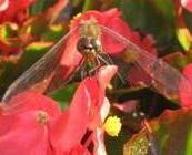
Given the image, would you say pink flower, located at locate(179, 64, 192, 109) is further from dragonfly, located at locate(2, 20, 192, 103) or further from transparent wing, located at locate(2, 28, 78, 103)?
transparent wing, located at locate(2, 28, 78, 103)

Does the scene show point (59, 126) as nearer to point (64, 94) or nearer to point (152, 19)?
point (64, 94)

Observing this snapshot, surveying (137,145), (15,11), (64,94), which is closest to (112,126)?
(137,145)

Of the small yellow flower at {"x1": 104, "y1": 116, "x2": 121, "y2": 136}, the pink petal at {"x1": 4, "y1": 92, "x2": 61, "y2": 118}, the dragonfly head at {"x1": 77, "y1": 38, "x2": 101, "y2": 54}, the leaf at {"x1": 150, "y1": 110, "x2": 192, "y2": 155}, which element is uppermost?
the dragonfly head at {"x1": 77, "y1": 38, "x2": 101, "y2": 54}

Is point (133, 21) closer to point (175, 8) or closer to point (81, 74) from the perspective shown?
point (175, 8)

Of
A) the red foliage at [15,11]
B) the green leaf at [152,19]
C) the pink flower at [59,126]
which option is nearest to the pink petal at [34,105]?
the pink flower at [59,126]

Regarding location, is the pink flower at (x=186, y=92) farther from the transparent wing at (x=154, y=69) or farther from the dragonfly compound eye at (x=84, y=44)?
the dragonfly compound eye at (x=84, y=44)

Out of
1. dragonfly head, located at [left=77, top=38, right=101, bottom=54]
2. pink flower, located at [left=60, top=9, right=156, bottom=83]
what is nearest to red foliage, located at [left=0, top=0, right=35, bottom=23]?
pink flower, located at [left=60, top=9, right=156, bottom=83]

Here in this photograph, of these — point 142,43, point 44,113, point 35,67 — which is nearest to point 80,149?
point 44,113
